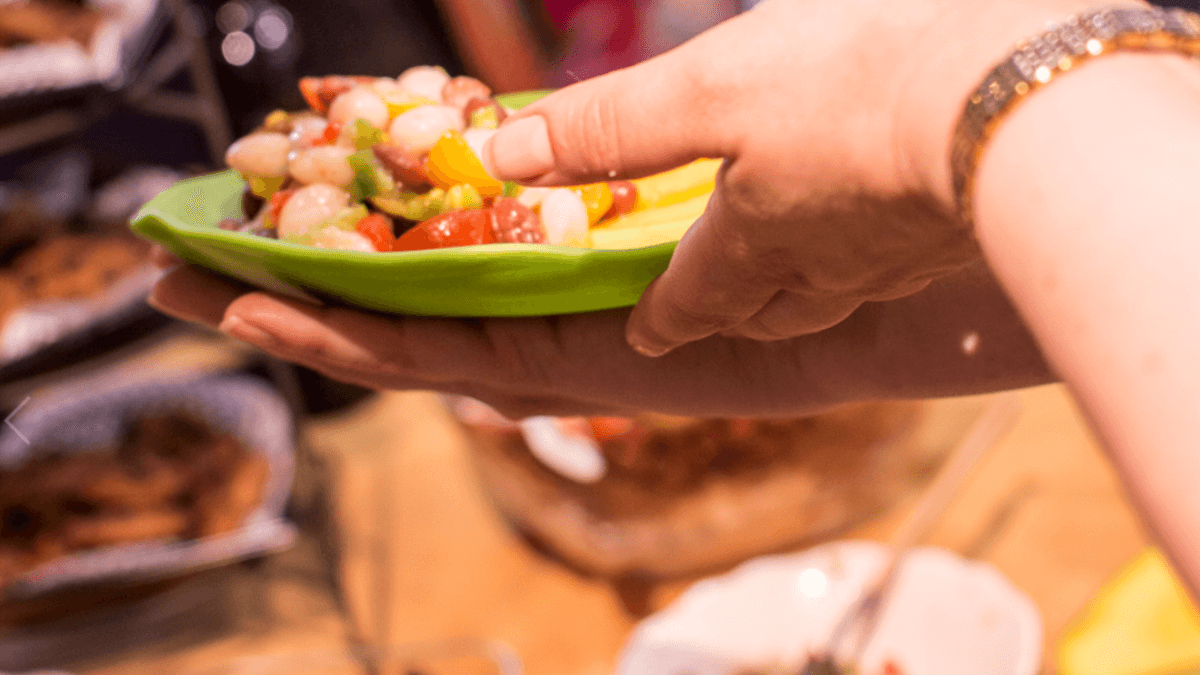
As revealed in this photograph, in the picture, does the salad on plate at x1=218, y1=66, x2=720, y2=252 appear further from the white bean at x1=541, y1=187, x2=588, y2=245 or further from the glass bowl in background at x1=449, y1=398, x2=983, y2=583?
the glass bowl in background at x1=449, y1=398, x2=983, y2=583

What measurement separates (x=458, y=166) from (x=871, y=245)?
1.02ft

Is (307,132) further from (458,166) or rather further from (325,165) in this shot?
(458,166)

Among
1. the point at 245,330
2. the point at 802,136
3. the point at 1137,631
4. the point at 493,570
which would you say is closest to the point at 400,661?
the point at 493,570

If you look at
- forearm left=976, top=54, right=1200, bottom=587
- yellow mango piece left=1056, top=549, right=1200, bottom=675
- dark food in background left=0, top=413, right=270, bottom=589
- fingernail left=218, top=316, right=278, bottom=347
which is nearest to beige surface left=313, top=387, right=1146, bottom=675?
yellow mango piece left=1056, top=549, right=1200, bottom=675

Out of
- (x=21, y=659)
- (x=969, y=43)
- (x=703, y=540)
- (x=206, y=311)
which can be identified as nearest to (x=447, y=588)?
(x=703, y=540)

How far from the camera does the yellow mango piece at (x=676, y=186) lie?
A: 0.66m

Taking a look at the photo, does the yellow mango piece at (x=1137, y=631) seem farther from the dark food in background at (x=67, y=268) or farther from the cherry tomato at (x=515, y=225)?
the dark food in background at (x=67, y=268)

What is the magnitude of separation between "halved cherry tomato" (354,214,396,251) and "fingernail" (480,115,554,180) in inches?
7.0

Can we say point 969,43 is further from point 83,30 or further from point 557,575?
point 83,30

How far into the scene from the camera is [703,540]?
49.2 inches

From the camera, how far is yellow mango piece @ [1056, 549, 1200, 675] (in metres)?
0.89

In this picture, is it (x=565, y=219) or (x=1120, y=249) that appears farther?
(x=565, y=219)

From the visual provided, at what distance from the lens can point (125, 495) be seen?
52.6 inches

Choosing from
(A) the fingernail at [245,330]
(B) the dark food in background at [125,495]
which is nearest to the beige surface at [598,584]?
(B) the dark food in background at [125,495]
